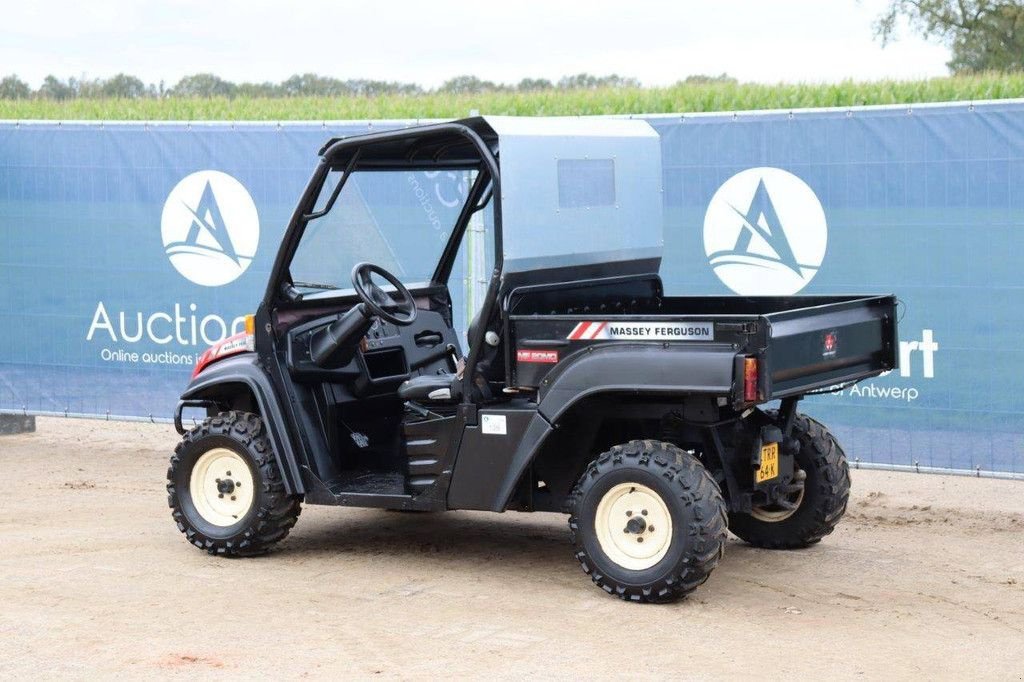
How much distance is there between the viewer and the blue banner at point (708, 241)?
868cm

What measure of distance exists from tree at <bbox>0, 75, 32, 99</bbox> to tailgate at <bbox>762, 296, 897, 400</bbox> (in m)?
25.2

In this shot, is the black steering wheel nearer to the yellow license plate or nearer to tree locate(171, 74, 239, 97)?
the yellow license plate

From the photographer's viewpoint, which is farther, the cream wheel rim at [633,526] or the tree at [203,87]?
the tree at [203,87]

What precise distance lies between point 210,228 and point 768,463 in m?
5.07

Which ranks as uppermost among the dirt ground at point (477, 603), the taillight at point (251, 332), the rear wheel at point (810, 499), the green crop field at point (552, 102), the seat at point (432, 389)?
the green crop field at point (552, 102)

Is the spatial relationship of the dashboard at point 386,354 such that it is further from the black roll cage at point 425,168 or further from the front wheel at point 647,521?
the front wheel at point 647,521

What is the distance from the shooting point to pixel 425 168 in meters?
8.06

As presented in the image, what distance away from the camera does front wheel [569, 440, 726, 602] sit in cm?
637

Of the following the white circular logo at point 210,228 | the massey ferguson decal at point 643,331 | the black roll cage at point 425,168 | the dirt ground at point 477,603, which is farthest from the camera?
the white circular logo at point 210,228

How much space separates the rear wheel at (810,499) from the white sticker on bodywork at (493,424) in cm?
152

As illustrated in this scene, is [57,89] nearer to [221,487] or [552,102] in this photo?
[552,102]

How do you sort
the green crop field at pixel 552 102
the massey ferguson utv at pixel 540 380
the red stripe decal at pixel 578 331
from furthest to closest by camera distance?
the green crop field at pixel 552 102
the red stripe decal at pixel 578 331
the massey ferguson utv at pixel 540 380

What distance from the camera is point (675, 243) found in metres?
9.42

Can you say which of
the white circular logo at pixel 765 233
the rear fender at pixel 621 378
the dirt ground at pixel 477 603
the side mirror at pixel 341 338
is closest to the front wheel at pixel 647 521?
the dirt ground at pixel 477 603
